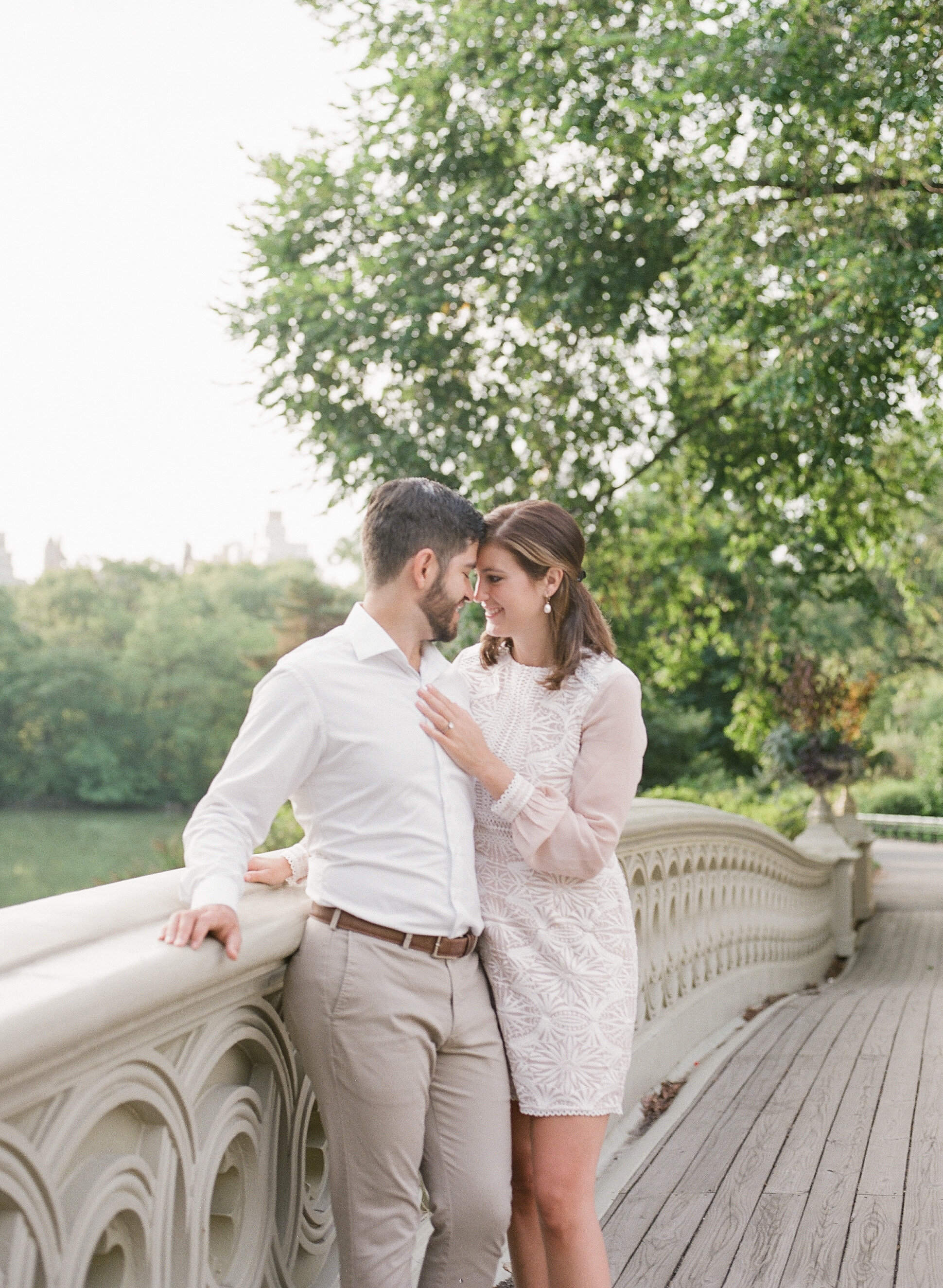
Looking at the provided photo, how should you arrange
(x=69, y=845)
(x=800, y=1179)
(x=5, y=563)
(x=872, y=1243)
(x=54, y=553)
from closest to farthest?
(x=872, y=1243) < (x=800, y=1179) < (x=69, y=845) < (x=54, y=553) < (x=5, y=563)

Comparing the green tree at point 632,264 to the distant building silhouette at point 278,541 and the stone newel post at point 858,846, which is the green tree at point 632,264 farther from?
the distant building silhouette at point 278,541

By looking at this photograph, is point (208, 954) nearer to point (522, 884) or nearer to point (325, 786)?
point (325, 786)

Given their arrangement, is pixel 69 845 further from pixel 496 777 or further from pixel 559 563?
pixel 496 777

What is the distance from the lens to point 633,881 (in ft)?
14.4

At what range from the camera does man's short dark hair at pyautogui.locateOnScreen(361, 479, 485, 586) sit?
224cm

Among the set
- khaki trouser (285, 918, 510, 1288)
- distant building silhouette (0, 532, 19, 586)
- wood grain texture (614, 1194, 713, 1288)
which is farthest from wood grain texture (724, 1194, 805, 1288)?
distant building silhouette (0, 532, 19, 586)

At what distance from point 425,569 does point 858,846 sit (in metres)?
14.6

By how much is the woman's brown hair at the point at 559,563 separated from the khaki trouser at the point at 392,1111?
2.42 ft

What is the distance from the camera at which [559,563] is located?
2.50 metres

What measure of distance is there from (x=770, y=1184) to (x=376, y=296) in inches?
393

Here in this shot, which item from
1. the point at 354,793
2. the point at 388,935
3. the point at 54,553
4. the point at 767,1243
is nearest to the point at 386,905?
the point at 388,935

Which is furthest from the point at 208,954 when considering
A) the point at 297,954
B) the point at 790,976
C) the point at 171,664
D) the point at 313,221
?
→ the point at 171,664

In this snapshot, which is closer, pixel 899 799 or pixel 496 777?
pixel 496 777

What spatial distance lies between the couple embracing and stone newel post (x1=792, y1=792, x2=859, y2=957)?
10901 millimetres
